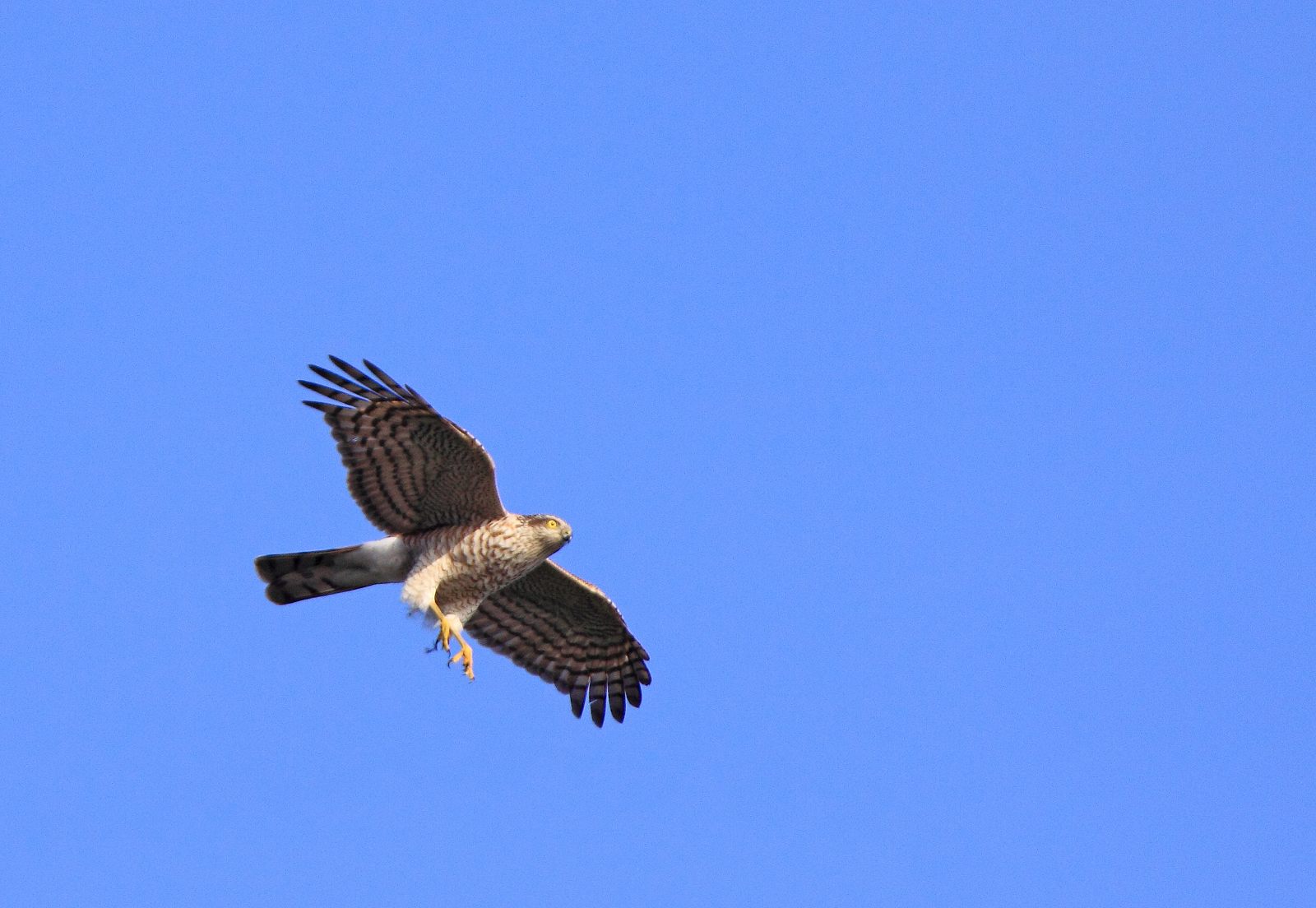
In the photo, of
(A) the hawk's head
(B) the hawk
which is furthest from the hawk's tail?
(A) the hawk's head

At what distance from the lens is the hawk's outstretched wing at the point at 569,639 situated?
15.7 metres

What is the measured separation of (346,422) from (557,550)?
1.96 meters

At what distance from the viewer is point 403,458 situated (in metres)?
14.1

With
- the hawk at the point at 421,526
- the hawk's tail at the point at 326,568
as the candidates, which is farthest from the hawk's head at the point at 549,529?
the hawk's tail at the point at 326,568

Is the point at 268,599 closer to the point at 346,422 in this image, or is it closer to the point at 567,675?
the point at 346,422

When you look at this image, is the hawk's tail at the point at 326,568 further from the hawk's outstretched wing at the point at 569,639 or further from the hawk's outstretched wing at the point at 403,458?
the hawk's outstretched wing at the point at 569,639

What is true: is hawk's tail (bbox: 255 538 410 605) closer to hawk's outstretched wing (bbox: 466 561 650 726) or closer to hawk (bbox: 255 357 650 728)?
hawk (bbox: 255 357 650 728)

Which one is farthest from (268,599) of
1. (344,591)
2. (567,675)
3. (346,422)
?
(567,675)

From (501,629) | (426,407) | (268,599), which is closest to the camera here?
(426,407)

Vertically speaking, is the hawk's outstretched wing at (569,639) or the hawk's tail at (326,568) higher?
the hawk's outstretched wing at (569,639)

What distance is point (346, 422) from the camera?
45.6ft

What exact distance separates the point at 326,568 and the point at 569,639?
7.99 ft

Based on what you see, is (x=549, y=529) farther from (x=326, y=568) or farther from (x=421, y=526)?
(x=326, y=568)

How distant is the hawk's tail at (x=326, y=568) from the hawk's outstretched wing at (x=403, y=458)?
0.21 meters
